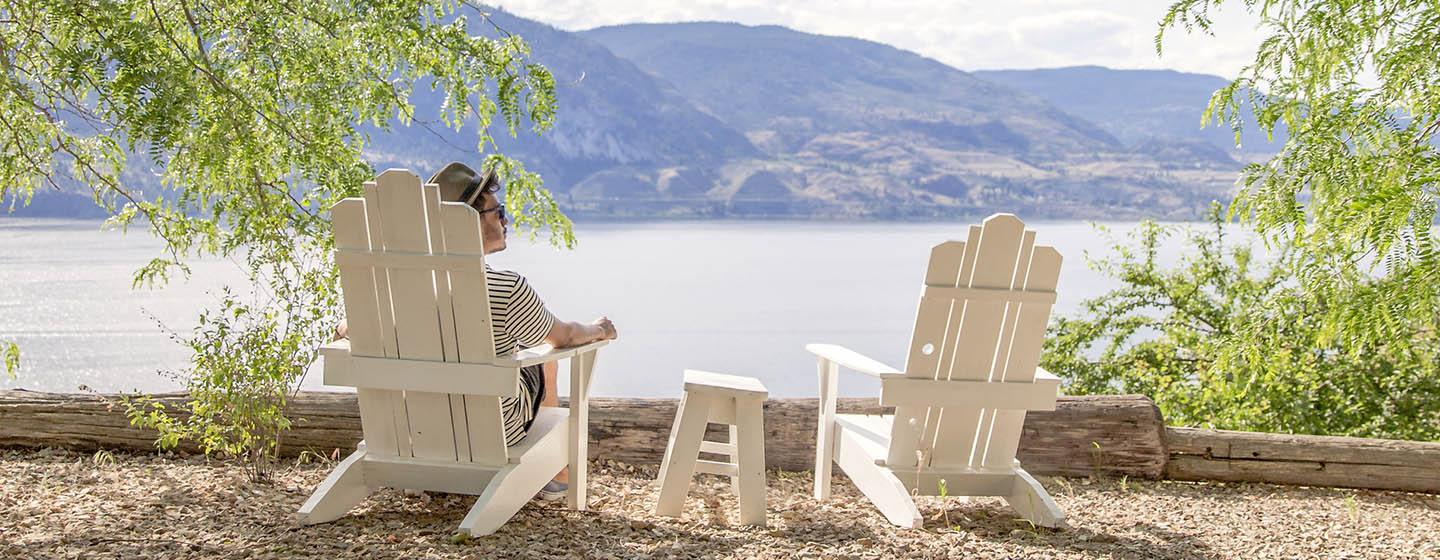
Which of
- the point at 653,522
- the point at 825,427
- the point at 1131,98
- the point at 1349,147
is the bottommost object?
the point at 653,522

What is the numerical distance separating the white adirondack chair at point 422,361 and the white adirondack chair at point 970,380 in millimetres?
866

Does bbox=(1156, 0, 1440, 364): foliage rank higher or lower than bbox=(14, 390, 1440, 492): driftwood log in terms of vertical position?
higher

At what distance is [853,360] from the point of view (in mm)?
2793

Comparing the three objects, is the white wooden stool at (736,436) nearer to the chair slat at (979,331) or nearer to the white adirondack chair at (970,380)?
the white adirondack chair at (970,380)

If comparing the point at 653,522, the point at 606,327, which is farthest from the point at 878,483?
the point at 606,327

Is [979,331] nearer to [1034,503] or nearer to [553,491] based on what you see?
[1034,503]

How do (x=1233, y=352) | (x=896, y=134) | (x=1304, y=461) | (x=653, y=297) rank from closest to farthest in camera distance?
(x=1233, y=352)
(x=1304, y=461)
(x=653, y=297)
(x=896, y=134)

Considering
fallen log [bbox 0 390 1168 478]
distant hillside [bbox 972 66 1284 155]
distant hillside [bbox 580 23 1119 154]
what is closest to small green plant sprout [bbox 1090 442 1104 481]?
fallen log [bbox 0 390 1168 478]

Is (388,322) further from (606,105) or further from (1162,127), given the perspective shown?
(1162,127)

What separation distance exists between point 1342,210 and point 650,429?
2111 mm

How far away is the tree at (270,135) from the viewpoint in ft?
9.30

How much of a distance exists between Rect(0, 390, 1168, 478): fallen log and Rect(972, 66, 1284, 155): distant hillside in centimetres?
2343

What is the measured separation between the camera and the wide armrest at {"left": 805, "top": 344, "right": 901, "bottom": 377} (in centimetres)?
265

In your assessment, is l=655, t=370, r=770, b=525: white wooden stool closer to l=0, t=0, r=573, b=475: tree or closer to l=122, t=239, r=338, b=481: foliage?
l=0, t=0, r=573, b=475: tree
